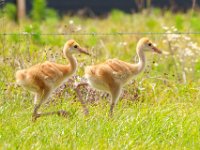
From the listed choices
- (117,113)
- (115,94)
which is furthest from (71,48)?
(117,113)

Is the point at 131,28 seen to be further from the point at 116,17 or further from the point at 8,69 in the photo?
the point at 8,69

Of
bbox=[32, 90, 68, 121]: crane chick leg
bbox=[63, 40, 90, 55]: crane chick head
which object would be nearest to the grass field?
bbox=[32, 90, 68, 121]: crane chick leg

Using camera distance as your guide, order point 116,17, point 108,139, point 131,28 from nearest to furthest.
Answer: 1. point 108,139
2. point 131,28
3. point 116,17

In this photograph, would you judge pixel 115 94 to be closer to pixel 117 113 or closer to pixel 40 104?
pixel 117 113

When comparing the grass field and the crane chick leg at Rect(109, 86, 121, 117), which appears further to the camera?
the crane chick leg at Rect(109, 86, 121, 117)

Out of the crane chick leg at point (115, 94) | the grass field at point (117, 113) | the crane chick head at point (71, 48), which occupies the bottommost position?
the grass field at point (117, 113)

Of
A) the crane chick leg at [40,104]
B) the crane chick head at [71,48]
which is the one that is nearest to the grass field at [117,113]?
the crane chick leg at [40,104]

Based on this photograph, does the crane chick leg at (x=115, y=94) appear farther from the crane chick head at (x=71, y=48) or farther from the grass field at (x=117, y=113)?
the crane chick head at (x=71, y=48)

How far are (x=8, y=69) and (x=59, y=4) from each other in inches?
357

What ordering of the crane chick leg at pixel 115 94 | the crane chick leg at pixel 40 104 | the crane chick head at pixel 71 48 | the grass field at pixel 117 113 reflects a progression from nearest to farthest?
the grass field at pixel 117 113
the crane chick leg at pixel 40 104
the crane chick leg at pixel 115 94
the crane chick head at pixel 71 48

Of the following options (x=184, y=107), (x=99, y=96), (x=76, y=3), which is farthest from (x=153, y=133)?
(x=76, y=3)

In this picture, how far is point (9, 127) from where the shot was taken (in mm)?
6133

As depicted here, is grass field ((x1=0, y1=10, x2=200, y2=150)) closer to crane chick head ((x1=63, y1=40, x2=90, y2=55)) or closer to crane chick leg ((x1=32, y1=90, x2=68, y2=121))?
crane chick leg ((x1=32, y1=90, x2=68, y2=121))

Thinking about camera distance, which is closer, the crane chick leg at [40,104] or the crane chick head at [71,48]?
the crane chick leg at [40,104]
